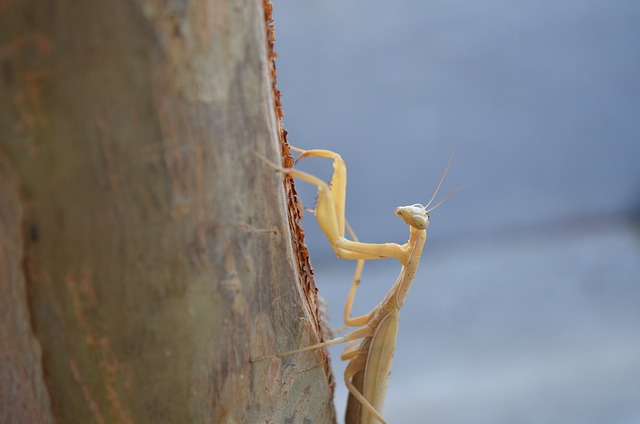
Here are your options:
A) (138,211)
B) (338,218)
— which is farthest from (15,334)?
(338,218)

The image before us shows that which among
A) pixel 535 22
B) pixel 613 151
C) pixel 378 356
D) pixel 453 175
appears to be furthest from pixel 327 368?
pixel 613 151

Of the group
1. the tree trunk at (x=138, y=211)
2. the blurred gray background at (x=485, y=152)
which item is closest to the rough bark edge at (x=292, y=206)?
the tree trunk at (x=138, y=211)

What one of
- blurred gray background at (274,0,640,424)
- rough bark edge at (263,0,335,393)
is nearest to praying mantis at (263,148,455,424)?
rough bark edge at (263,0,335,393)

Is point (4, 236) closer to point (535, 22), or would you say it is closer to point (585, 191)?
point (535, 22)

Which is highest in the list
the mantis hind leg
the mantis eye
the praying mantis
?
the mantis eye

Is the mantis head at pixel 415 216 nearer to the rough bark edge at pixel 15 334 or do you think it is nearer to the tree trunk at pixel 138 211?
the tree trunk at pixel 138 211

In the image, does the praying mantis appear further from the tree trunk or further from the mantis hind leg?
the tree trunk
